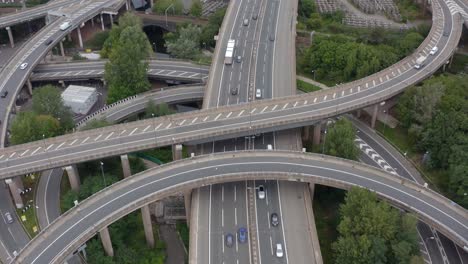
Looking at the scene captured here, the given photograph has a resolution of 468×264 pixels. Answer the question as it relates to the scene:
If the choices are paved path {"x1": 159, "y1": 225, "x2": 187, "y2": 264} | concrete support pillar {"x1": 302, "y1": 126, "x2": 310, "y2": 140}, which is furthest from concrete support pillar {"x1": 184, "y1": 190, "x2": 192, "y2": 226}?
concrete support pillar {"x1": 302, "y1": 126, "x2": 310, "y2": 140}

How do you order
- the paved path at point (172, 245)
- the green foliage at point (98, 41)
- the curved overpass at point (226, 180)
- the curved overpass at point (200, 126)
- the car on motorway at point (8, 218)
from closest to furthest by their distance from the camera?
1. the curved overpass at point (226, 180)
2. the paved path at point (172, 245)
3. the car on motorway at point (8, 218)
4. the curved overpass at point (200, 126)
5. the green foliage at point (98, 41)

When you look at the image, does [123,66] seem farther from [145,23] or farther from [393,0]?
[393,0]

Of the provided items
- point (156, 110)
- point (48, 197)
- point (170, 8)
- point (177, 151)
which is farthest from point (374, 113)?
point (170, 8)

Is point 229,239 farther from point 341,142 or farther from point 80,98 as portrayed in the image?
point 80,98

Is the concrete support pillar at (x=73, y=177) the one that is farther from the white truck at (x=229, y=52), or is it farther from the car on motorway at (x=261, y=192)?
the white truck at (x=229, y=52)

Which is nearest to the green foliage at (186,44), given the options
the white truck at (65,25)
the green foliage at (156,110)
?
the green foliage at (156,110)

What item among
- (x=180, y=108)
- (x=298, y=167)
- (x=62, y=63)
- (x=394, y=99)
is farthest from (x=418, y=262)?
(x=62, y=63)

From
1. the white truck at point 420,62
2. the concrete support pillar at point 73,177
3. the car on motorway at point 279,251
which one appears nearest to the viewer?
the car on motorway at point 279,251

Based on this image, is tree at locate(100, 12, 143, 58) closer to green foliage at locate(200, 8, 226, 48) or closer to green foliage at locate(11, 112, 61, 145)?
green foliage at locate(200, 8, 226, 48)
